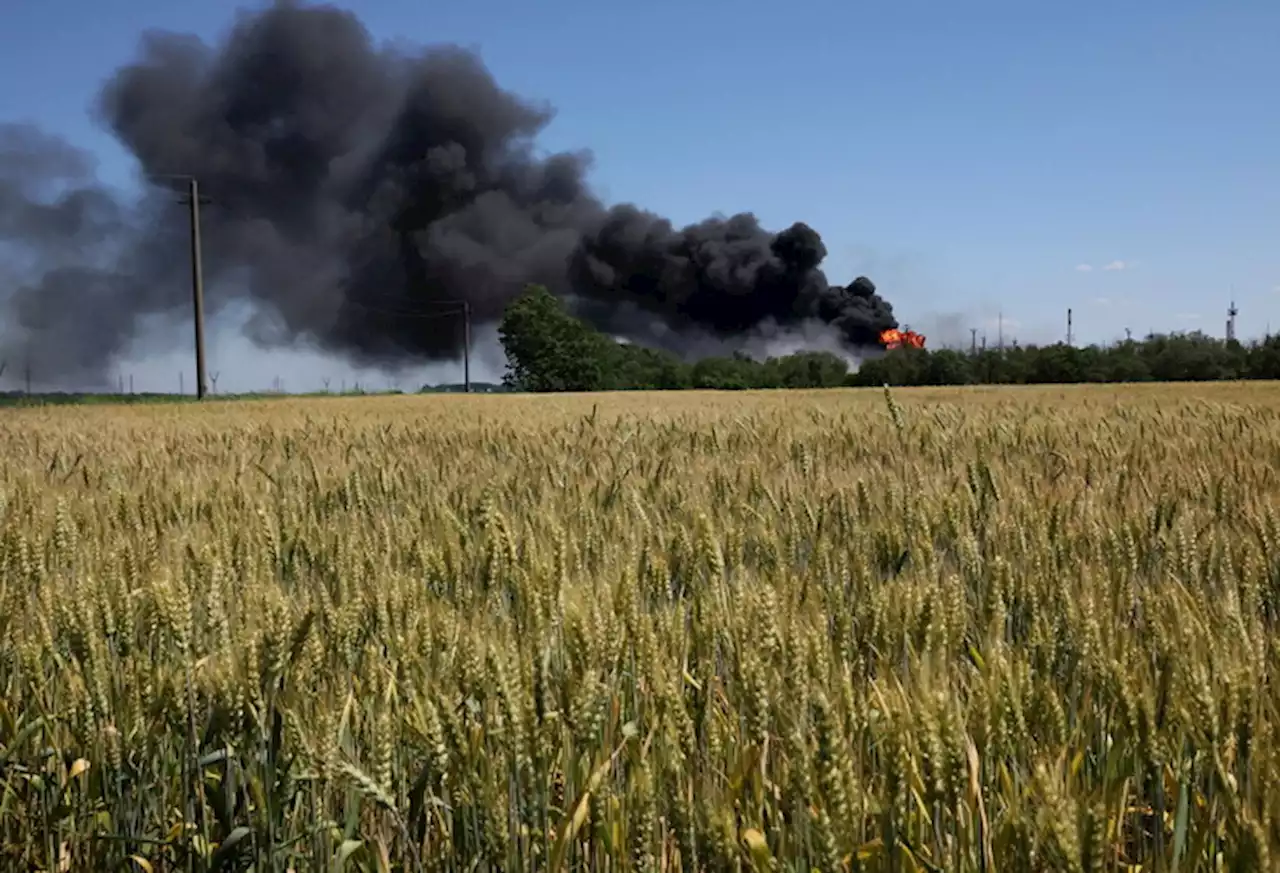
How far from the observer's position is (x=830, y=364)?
75750 mm

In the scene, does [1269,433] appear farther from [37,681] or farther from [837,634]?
[37,681]

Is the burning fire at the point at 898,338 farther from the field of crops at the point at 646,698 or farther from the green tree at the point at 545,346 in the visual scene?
the field of crops at the point at 646,698

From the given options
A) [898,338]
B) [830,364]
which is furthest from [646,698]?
[898,338]

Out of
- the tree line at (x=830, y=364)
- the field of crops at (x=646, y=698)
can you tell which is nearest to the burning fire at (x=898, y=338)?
the tree line at (x=830, y=364)

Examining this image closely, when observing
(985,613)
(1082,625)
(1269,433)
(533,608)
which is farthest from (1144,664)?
(1269,433)

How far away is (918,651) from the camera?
1.65m

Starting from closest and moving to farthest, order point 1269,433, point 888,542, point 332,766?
1. point 332,766
2. point 888,542
3. point 1269,433

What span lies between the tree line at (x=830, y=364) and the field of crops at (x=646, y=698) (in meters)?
52.7

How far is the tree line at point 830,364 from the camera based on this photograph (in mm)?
53594

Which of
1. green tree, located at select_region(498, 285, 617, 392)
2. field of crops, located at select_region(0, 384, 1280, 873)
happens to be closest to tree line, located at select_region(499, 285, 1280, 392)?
green tree, located at select_region(498, 285, 617, 392)

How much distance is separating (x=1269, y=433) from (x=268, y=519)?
5135 mm

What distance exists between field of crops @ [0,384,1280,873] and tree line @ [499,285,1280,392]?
5267cm

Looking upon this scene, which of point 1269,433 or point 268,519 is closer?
point 268,519

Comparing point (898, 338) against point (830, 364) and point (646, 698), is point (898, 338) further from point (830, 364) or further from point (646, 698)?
point (646, 698)
